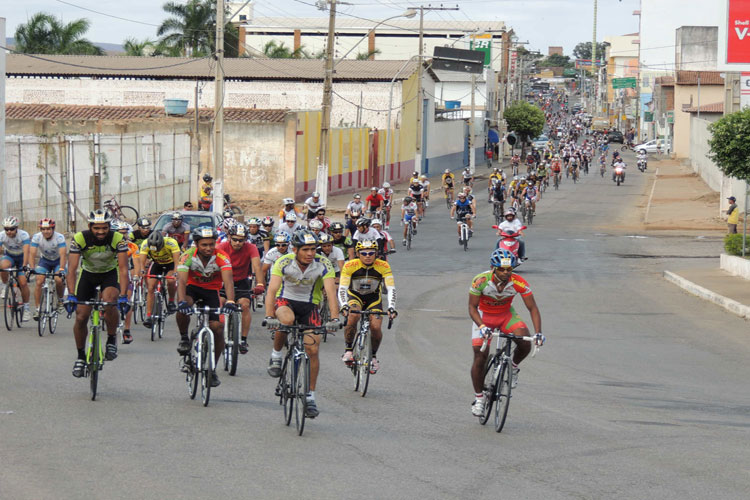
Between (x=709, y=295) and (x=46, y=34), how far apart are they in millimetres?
61474

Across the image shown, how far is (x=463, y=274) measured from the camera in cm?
2809

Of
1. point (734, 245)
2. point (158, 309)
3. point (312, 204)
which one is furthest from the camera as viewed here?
point (312, 204)

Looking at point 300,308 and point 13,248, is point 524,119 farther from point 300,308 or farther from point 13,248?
point 300,308

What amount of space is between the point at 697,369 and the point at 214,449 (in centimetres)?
855

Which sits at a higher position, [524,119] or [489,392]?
[524,119]

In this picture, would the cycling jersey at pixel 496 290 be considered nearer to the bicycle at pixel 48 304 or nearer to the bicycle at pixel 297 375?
the bicycle at pixel 297 375

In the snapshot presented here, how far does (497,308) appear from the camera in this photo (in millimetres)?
11094

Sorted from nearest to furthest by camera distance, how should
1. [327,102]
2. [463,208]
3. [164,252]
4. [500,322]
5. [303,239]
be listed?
1. [303,239]
2. [500,322]
3. [164,252]
4. [463,208]
5. [327,102]

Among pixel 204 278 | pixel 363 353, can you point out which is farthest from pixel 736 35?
pixel 204 278

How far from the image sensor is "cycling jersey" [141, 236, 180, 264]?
646 inches

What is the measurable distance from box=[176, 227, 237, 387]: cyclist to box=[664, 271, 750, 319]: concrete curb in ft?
42.1

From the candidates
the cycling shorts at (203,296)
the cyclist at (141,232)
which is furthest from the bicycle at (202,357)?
the cyclist at (141,232)

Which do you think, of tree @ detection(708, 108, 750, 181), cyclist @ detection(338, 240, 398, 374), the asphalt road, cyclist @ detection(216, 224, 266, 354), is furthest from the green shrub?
cyclist @ detection(338, 240, 398, 374)

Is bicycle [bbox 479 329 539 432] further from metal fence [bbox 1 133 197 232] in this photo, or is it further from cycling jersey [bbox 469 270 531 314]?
metal fence [bbox 1 133 197 232]
